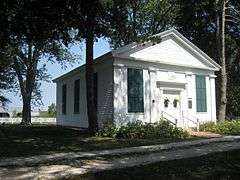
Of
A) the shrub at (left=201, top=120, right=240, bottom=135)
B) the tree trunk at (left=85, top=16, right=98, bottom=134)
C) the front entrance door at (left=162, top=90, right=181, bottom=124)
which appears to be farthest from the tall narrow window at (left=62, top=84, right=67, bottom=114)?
the tree trunk at (left=85, top=16, right=98, bottom=134)

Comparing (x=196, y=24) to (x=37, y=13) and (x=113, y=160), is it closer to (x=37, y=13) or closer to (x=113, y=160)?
(x=37, y=13)

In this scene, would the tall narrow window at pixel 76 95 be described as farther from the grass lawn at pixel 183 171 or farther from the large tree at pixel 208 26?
the grass lawn at pixel 183 171

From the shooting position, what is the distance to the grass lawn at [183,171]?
10.3m

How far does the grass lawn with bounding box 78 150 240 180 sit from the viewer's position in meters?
10.3

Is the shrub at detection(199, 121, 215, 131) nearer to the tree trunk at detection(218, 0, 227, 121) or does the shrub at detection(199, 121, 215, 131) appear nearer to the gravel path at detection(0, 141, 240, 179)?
the tree trunk at detection(218, 0, 227, 121)

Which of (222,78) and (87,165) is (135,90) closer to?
(222,78)

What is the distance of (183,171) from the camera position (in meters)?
11.1

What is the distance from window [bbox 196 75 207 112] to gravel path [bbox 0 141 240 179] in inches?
482

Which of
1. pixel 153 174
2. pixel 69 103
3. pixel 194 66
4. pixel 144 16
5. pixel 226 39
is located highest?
pixel 144 16

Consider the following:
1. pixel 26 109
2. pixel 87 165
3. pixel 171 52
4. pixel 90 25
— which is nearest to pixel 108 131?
pixel 90 25

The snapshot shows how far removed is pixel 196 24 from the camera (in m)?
37.8

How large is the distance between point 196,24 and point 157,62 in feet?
44.2

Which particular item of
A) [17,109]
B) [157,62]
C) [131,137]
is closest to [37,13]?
[131,137]

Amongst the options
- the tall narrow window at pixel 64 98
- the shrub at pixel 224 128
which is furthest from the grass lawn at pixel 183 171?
the tall narrow window at pixel 64 98
